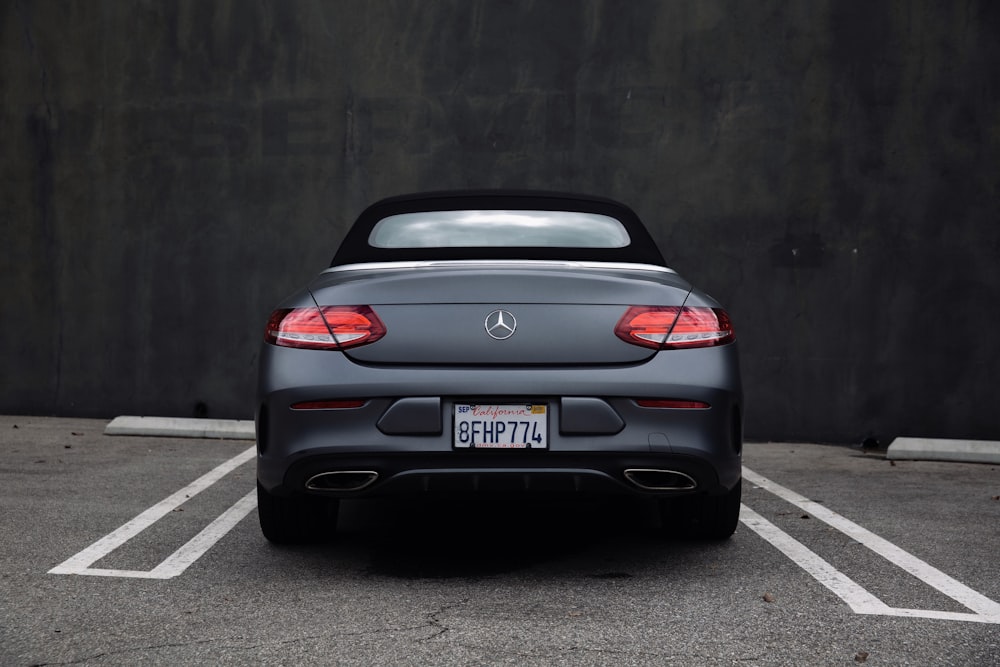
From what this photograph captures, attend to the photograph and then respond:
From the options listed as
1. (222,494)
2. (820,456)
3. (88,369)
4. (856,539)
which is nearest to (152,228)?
(88,369)

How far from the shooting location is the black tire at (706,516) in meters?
4.59

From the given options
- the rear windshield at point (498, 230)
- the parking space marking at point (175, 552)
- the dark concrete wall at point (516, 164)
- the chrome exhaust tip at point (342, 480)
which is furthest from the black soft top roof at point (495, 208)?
the dark concrete wall at point (516, 164)

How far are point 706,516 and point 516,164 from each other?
477 cm

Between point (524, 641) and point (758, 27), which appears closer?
point (524, 641)

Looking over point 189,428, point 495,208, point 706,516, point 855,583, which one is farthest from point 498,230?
point 189,428

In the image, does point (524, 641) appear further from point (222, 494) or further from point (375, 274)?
point (222, 494)

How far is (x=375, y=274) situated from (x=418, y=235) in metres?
0.70

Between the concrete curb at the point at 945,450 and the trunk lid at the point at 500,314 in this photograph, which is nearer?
the trunk lid at the point at 500,314

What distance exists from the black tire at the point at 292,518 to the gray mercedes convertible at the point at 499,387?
416 mm

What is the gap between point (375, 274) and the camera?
160 inches

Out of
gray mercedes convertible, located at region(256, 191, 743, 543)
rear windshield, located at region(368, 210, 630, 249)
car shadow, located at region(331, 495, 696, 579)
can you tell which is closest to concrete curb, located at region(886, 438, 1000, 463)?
car shadow, located at region(331, 495, 696, 579)

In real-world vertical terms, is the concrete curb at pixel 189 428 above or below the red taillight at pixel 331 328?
below

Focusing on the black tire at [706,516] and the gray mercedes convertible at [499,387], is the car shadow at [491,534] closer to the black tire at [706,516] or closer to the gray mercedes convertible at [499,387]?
the black tire at [706,516]

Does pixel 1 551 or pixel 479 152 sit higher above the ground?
pixel 479 152
